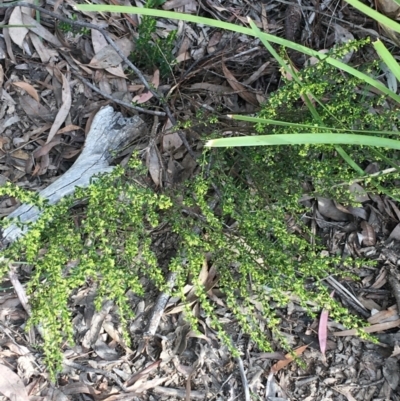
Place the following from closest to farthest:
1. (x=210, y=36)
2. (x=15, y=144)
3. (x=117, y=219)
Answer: (x=117, y=219)
(x=15, y=144)
(x=210, y=36)

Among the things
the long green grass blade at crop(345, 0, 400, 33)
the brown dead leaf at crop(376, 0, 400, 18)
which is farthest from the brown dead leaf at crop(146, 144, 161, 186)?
the brown dead leaf at crop(376, 0, 400, 18)

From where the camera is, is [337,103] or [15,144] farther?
[15,144]

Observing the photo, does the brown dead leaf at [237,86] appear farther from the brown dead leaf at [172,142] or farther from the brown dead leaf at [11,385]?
the brown dead leaf at [11,385]

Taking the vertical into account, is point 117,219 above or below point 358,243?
above

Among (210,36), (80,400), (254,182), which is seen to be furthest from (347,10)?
(80,400)

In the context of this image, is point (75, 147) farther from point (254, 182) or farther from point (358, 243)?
point (358, 243)

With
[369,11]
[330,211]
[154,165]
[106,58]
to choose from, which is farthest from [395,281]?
[106,58]

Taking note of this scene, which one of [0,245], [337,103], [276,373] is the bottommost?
[276,373]

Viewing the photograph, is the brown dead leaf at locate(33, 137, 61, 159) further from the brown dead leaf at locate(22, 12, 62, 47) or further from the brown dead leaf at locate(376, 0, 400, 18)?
the brown dead leaf at locate(376, 0, 400, 18)

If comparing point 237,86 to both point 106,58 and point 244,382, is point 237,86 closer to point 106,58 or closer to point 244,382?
point 106,58

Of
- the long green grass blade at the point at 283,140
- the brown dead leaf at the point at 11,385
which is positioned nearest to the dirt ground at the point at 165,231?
the brown dead leaf at the point at 11,385
